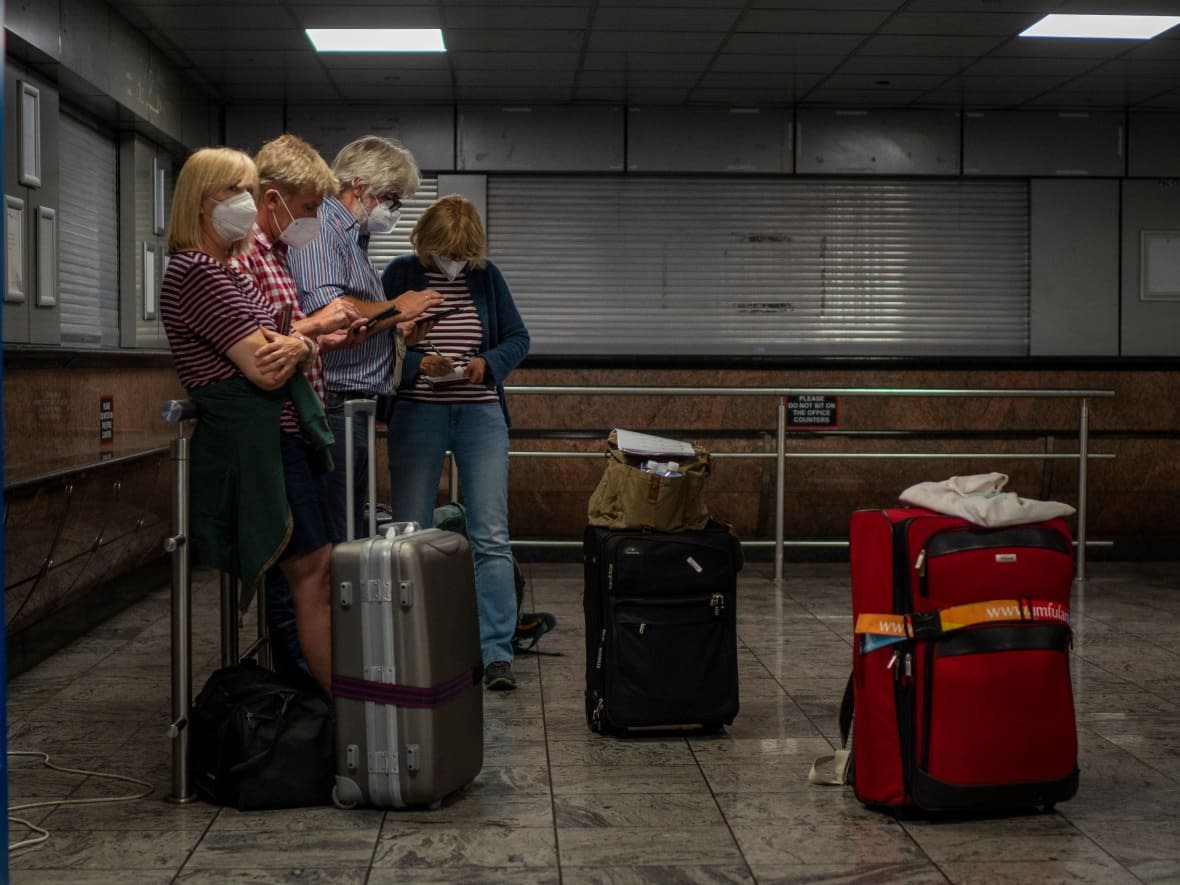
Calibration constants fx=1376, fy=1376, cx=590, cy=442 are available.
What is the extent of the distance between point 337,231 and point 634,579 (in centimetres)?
121

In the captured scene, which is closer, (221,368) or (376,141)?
(221,368)

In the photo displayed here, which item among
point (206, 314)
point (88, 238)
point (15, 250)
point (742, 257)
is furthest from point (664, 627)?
point (742, 257)

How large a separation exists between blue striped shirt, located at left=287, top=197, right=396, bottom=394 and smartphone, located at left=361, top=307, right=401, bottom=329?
0.36 ft

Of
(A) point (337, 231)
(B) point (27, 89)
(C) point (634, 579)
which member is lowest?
(C) point (634, 579)

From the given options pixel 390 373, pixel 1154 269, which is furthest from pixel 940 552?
pixel 1154 269

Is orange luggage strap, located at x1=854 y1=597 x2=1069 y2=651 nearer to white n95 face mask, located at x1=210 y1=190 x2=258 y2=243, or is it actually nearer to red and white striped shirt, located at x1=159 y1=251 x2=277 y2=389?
red and white striped shirt, located at x1=159 y1=251 x2=277 y2=389

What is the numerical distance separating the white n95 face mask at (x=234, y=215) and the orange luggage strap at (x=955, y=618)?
5.37 ft

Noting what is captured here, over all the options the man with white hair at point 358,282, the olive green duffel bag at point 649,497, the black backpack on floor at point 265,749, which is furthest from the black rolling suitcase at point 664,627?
the black backpack on floor at point 265,749

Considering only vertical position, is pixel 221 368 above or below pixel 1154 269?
below

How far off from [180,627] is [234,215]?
0.93 m

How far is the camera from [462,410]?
4.20 m

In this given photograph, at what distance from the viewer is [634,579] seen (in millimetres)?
3592

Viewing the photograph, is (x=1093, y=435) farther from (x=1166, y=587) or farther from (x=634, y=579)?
(x=634, y=579)

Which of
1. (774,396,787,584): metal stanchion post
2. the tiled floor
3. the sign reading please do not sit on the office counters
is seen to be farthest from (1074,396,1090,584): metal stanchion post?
the tiled floor
